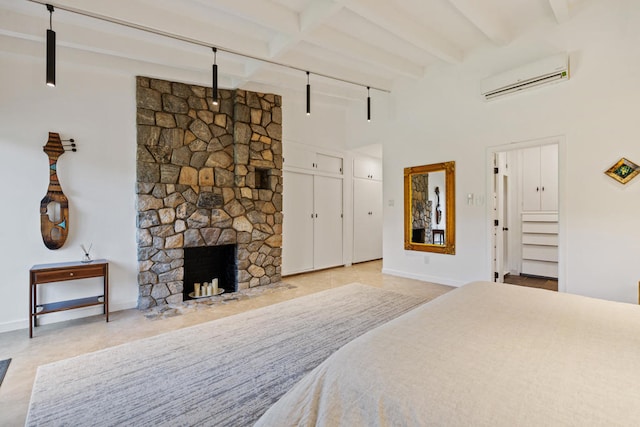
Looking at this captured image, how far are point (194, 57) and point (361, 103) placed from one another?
10.5 feet

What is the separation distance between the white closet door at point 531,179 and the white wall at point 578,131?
5.09 feet

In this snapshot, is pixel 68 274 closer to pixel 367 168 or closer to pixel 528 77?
pixel 367 168

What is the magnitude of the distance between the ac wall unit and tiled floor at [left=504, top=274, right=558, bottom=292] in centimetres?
→ 279

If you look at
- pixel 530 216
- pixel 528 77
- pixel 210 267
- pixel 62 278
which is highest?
pixel 528 77

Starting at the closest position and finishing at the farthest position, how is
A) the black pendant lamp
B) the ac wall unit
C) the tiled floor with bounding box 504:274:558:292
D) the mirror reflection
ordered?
the black pendant lamp → the ac wall unit → the tiled floor with bounding box 504:274:558:292 → the mirror reflection

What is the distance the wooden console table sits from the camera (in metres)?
2.86

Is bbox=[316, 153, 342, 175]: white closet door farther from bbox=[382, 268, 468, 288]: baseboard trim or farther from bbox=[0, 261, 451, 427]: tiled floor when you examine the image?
bbox=[0, 261, 451, 427]: tiled floor

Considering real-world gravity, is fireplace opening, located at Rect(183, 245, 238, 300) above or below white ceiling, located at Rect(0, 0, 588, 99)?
below

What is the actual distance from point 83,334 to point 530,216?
248 inches

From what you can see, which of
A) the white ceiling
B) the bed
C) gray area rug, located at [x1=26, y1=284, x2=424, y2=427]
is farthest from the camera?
the white ceiling

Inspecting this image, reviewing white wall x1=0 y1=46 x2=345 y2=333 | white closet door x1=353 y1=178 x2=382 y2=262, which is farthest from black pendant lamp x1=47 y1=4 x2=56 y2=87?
white closet door x1=353 y1=178 x2=382 y2=262

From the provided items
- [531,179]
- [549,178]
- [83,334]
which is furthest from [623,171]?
[83,334]

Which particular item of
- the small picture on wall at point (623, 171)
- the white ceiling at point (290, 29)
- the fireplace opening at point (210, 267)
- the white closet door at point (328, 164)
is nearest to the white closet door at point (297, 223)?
the white closet door at point (328, 164)

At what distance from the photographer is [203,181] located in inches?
163
